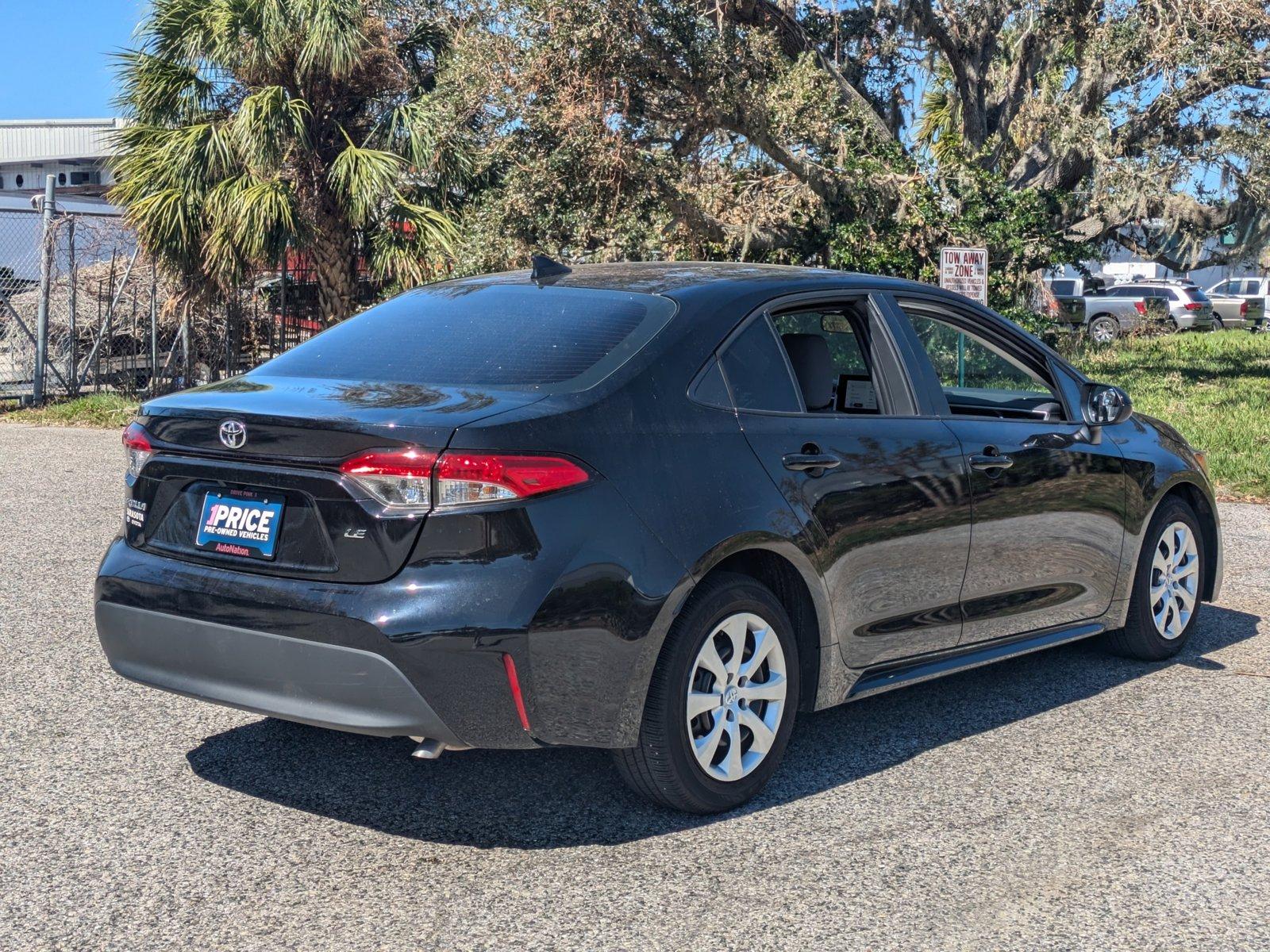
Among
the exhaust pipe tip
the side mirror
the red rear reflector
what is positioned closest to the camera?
the red rear reflector

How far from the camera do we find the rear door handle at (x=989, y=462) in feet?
16.4

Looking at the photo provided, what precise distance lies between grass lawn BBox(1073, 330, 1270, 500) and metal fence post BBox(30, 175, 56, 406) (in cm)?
1153

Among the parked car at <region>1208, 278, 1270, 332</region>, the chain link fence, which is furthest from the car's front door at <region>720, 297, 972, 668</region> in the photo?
the parked car at <region>1208, 278, 1270, 332</region>

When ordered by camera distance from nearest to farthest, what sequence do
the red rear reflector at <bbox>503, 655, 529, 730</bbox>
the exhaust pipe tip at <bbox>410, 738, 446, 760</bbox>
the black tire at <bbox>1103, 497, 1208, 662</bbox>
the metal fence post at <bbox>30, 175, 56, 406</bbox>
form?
1. the red rear reflector at <bbox>503, 655, 529, 730</bbox>
2. the exhaust pipe tip at <bbox>410, 738, 446, 760</bbox>
3. the black tire at <bbox>1103, 497, 1208, 662</bbox>
4. the metal fence post at <bbox>30, 175, 56, 406</bbox>

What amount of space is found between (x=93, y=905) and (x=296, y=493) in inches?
44.4

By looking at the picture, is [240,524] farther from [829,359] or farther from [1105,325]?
[1105,325]

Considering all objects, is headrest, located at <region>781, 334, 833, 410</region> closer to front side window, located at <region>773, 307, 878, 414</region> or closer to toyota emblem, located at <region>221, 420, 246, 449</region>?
front side window, located at <region>773, 307, 878, 414</region>

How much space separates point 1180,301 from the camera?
1444 inches

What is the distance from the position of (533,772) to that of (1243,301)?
131 ft

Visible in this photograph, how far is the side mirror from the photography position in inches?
221

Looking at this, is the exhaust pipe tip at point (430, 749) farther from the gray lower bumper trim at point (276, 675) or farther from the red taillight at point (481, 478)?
the red taillight at point (481, 478)

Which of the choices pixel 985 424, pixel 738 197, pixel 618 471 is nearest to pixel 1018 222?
pixel 738 197

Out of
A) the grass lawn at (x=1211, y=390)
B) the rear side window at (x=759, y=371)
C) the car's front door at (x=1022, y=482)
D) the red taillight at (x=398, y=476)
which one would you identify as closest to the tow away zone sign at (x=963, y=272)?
the grass lawn at (x=1211, y=390)

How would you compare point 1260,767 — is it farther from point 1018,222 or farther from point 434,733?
point 1018,222
